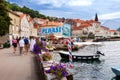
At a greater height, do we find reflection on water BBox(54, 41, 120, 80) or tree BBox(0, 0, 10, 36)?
tree BBox(0, 0, 10, 36)

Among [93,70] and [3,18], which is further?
[3,18]

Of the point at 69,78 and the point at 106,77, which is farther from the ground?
the point at 69,78

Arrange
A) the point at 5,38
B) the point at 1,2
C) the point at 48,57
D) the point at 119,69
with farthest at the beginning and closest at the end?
the point at 5,38, the point at 1,2, the point at 119,69, the point at 48,57

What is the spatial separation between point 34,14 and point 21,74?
181248 millimetres

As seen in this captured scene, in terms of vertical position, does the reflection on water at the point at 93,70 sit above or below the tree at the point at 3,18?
below

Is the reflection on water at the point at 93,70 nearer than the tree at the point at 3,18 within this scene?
Yes

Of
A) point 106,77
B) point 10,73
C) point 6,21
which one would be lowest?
point 106,77

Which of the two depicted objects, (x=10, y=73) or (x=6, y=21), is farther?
(x=6, y=21)

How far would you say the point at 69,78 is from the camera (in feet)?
48.3

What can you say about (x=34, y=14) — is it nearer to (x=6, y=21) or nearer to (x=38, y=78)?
(x=6, y=21)

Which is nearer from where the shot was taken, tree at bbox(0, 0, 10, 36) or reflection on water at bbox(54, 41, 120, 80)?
reflection on water at bbox(54, 41, 120, 80)

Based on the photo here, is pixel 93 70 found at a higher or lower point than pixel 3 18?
lower

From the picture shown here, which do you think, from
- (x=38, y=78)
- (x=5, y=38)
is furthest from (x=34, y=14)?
(x=38, y=78)

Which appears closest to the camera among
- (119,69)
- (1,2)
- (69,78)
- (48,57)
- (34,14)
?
(69,78)
